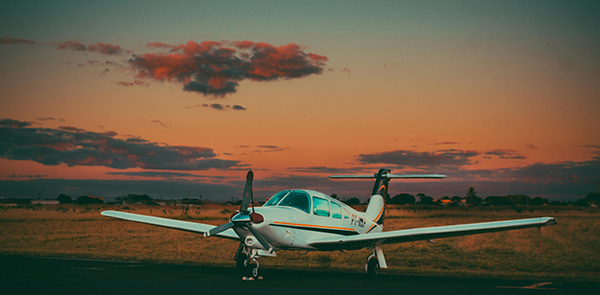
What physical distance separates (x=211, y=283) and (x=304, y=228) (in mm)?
3569

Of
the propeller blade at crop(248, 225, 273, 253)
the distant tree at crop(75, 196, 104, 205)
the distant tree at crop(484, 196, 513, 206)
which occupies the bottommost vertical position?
the distant tree at crop(75, 196, 104, 205)

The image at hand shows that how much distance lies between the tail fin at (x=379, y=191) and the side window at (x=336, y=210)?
3.61 metres

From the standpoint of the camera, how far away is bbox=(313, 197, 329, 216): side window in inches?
636

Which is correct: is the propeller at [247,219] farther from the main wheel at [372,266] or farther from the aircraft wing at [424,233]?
the main wheel at [372,266]

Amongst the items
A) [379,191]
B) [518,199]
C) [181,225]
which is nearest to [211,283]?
[181,225]

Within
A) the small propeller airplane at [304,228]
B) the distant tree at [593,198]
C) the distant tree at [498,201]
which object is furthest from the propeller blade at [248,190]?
the distant tree at [593,198]

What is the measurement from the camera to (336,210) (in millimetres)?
17125

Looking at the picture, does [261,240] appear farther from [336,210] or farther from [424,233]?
[424,233]

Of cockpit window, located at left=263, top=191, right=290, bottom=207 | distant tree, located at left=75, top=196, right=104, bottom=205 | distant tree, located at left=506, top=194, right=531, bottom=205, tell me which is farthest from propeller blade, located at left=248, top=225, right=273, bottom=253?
distant tree, located at left=506, top=194, right=531, bottom=205

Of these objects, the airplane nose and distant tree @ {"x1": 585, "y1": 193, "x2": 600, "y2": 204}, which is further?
distant tree @ {"x1": 585, "y1": 193, "x2": 600, "y2": 204}

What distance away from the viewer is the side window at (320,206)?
1615cm

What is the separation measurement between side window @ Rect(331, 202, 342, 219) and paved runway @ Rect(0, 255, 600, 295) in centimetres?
215

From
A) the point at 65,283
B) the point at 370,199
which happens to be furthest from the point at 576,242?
the point at 65,283

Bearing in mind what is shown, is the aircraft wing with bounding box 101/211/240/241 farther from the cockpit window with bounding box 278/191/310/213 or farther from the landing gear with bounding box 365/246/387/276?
the landing gear with bounding box 365/246/387/276
